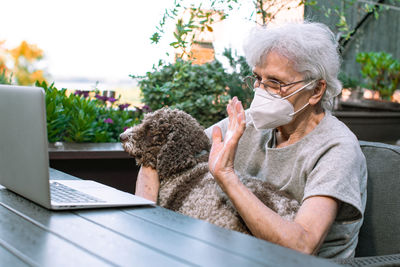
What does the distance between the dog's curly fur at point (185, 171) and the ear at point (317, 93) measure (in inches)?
13.9

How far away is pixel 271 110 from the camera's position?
1721 mm

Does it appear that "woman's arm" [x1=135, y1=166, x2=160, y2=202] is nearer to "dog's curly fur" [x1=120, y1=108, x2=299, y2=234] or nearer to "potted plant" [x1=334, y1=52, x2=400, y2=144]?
"dog's curly fur" [x1=120, y1=108, x2=299, y2=234]

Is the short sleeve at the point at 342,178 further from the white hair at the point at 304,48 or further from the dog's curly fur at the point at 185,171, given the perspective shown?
the white hair at the point at 304,48

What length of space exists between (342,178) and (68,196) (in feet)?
2.64

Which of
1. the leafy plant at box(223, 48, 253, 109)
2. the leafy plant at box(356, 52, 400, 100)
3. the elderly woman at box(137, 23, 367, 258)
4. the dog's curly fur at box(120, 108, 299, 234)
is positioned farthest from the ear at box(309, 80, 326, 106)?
the leafy plant at box(356, 52, 400, 100)

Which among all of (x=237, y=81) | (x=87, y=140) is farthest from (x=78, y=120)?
(x=237, y=81)

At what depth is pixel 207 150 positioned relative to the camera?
6.07 feet

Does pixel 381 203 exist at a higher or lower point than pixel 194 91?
lower

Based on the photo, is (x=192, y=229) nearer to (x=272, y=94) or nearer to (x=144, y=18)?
(x=272, y=94)

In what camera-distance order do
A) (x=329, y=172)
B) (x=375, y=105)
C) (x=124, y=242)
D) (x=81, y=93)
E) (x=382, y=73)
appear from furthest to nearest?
(x=382, y=73) → (x=375, y=105) → (x=81, y=93) → (x=329, y=172) → (x=124, y=242)

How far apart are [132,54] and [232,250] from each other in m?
2.57

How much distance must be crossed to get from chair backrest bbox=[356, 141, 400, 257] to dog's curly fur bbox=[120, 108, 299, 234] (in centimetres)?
35

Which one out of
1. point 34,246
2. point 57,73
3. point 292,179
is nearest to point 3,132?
point 34,246

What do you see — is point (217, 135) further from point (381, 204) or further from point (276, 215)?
point (381, 204)
